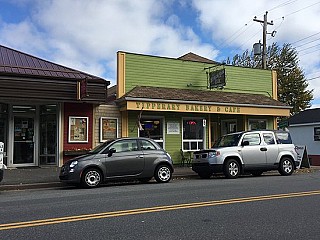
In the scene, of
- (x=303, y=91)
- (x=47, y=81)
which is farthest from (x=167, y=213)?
(x=303, y=91)

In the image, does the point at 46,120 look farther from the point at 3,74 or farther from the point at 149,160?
the point at 149,160

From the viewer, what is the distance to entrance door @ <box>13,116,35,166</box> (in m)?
16.1

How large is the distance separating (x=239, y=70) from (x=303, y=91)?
901 inches

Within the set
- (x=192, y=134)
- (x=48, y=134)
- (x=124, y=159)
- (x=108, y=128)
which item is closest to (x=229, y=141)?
(x=192, y=134)

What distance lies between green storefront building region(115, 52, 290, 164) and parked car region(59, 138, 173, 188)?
442 centimetres

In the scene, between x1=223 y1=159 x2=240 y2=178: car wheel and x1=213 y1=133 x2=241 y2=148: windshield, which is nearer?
x1=223 y1=159 x2=240 y2=178: car wheel

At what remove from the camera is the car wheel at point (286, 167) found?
1509 centimetres

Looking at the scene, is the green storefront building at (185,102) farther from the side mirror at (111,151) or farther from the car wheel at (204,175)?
the side mirror at (111,151)

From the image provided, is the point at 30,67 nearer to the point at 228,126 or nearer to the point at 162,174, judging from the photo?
the point at 162,174

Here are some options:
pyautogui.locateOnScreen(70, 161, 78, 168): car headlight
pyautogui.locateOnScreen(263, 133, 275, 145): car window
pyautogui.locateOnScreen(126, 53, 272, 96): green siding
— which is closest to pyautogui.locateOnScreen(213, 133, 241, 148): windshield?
pyautogui.locateOnScreen(263, 133, 275, 145): car window

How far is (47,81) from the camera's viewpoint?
1515 cm

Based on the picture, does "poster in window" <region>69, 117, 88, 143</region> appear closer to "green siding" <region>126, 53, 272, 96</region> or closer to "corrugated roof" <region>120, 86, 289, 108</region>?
"corrugated roof" <region>120, 86, 289, 108</region>

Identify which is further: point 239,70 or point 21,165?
point 239,70

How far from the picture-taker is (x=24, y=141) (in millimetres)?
16250
